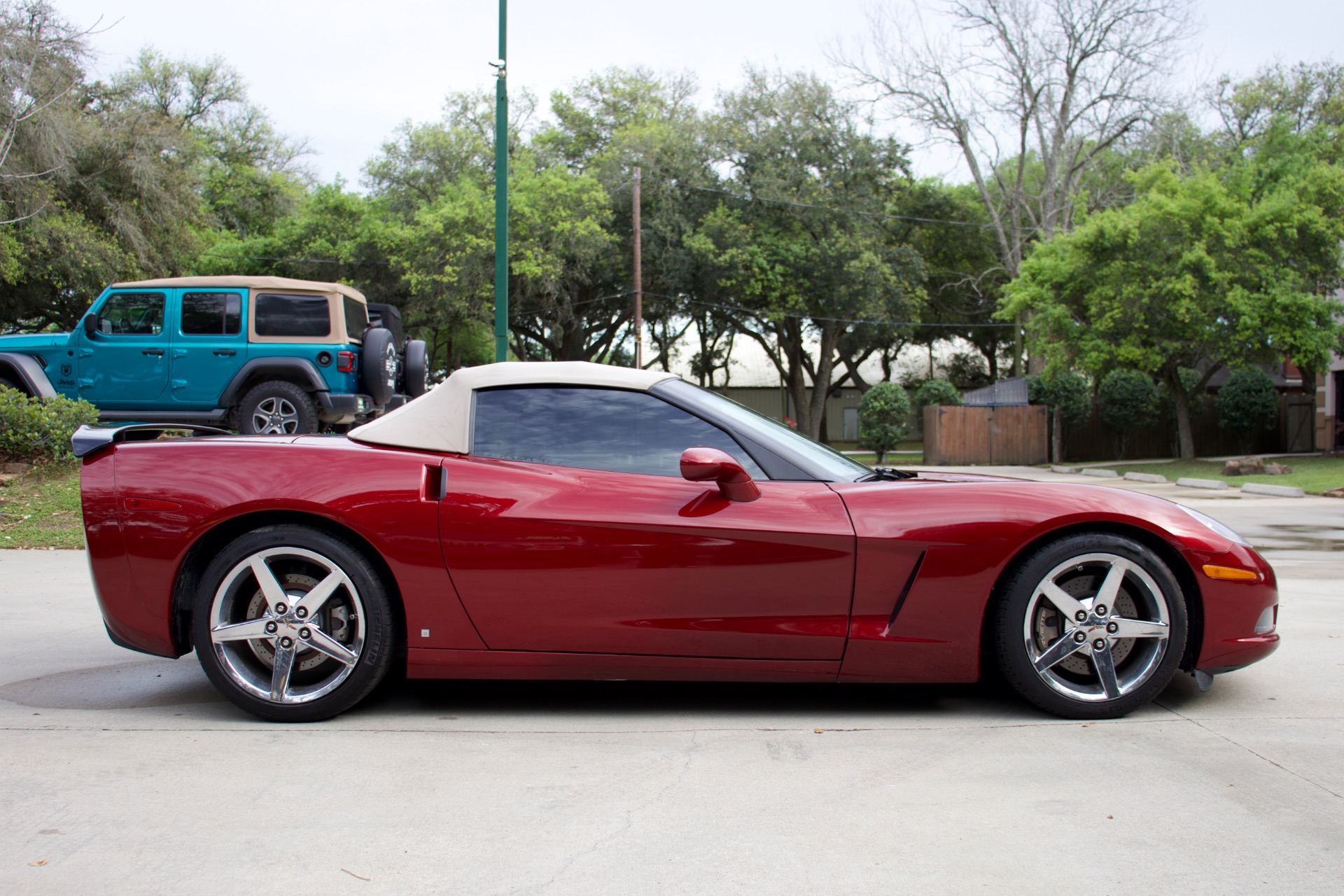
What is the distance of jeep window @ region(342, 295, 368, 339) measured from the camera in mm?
12664

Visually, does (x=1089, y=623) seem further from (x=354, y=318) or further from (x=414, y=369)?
(x=414, y=369)

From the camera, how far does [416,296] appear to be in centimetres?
3369

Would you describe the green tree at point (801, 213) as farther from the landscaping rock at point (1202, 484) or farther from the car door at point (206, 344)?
the car door at point (206, 344)

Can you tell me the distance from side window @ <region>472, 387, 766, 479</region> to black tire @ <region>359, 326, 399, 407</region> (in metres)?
Result: 9.28

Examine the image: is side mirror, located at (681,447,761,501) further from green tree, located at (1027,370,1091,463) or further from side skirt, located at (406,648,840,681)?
green tree, located at (1027,370,1091,463)

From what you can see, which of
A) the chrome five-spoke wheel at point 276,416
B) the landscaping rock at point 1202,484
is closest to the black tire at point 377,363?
the chrome five-spoke wheel at point 276,416

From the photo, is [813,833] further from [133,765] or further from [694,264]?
[694,264]

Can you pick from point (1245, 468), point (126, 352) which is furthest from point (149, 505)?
point (1245, 468)

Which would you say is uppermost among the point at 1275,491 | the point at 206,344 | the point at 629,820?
the point at 206,344

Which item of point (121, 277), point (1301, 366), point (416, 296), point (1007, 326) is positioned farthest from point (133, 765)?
point (1007, 326)

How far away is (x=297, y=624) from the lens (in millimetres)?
3580

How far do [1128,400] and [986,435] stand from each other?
169 inches

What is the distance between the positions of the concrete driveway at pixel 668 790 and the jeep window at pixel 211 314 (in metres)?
8.48

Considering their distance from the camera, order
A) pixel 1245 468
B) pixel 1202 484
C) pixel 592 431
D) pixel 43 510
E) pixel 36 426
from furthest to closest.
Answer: pixel 1245 468 → pixel 1202 484 → pixel 36 426 → pixel 43 510 → pixel 592 431
